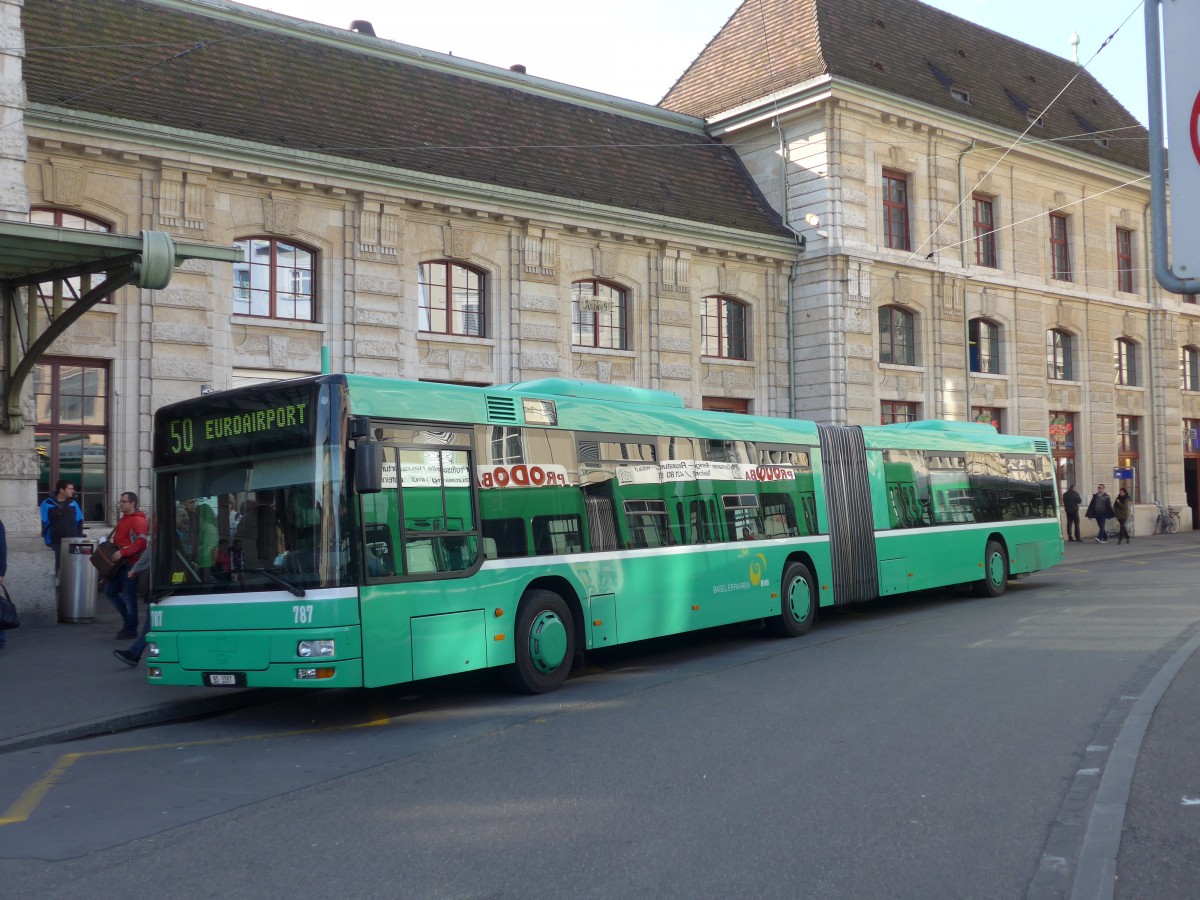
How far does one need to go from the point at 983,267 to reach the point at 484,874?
99.6 feet

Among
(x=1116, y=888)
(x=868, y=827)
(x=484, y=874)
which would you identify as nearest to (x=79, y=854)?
(x=484, y=874)

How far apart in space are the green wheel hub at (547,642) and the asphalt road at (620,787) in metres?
0.32

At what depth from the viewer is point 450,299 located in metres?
23.1

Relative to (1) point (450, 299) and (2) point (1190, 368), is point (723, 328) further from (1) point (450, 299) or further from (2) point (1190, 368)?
(2) point (1190, 368)

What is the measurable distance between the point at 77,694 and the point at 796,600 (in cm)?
835

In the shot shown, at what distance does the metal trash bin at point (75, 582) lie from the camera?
15.6 m

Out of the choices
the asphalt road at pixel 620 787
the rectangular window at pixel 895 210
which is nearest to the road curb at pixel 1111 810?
the asphalt road at pixel 620 787

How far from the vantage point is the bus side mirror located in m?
9.03

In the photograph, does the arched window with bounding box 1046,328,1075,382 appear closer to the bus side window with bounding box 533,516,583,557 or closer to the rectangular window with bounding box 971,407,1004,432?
the rectangular window with bounding box 971,407,1004,432

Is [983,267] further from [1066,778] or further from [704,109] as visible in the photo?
[1066,778]

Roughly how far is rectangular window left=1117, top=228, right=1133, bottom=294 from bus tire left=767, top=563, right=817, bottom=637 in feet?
90.0

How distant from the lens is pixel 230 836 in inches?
248

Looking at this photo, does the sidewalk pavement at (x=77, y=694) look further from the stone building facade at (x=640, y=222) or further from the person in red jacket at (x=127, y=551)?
the stone building facade at (x=640, y=222)

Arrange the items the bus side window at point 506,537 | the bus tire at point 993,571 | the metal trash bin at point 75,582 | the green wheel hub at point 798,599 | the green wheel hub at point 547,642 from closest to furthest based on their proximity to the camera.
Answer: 1. the bus side window at point 506,537
2. the green wheel hub at point 547,642
3. the green wheel hub at point 798,599
4. the metal trash bin at point 75,582
5. the bus tire at point 993,571
